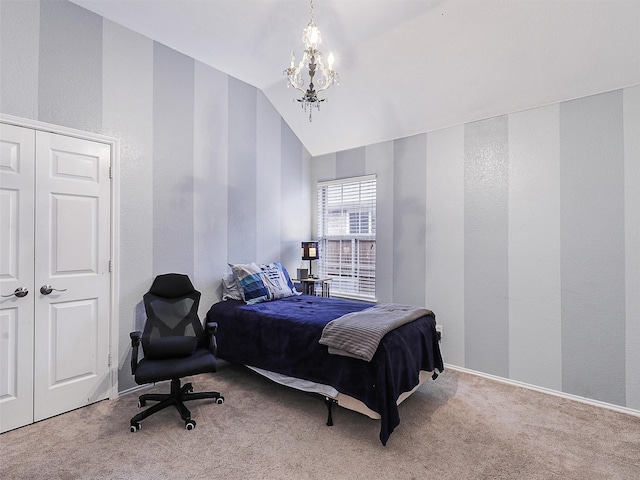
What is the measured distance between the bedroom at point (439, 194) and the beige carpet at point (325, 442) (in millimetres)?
530

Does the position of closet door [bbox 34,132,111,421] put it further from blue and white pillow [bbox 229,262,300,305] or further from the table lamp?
the table lamp

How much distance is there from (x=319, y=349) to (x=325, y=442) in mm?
626

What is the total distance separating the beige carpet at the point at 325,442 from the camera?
6.55ft

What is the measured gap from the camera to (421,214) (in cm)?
396

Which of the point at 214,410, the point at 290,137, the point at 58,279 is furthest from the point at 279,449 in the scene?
the point at 290,137

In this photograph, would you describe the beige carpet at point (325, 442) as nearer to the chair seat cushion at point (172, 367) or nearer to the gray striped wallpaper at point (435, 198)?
the chair seat cushion at point (172, 367)

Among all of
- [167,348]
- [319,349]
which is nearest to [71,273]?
[167,348]

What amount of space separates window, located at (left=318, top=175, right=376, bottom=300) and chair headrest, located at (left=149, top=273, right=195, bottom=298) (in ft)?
7.33

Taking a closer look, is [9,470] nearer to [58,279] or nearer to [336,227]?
[58,279]

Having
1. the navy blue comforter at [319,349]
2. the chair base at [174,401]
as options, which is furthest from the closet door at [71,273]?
the navy blue comforter at [319,349]

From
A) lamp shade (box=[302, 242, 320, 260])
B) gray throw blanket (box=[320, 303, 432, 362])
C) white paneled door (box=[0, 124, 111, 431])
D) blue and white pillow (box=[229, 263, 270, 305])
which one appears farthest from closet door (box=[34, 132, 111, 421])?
lamp shade (box=[302, 242, 320, 260])

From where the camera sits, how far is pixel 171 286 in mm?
3123

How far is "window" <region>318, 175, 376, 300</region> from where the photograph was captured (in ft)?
14.7

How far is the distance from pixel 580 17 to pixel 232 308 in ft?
12.7
